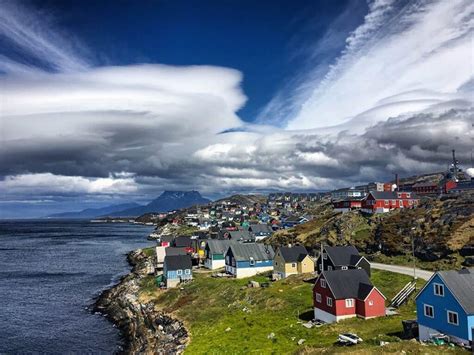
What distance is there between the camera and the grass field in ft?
128

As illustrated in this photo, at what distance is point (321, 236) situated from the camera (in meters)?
110

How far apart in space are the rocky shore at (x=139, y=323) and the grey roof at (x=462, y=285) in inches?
1132

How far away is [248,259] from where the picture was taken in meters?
82.6

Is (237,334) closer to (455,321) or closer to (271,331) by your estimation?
(271,331)

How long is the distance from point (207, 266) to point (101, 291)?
24.8 meters

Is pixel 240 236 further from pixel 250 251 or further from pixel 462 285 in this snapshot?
pixel 462 285

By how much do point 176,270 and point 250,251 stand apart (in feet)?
51.6

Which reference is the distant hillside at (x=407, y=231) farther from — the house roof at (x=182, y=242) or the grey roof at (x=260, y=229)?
the house roof at (x=182, y=242)

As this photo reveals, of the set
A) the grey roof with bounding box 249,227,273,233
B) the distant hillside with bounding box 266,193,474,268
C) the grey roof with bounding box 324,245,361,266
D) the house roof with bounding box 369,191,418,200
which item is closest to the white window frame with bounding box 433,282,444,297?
the grey roof with bounding box 324,245,361,266

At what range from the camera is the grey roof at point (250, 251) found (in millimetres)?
82625

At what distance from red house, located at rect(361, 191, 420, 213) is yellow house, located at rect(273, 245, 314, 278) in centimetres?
4896

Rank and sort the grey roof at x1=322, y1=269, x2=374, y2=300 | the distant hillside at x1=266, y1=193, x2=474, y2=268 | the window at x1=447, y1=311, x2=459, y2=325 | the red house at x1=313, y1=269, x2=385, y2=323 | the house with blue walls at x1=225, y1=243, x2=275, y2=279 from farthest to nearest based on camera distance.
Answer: the house with blue walls at x1=225, y1=243, x2=275, y2=279, the distant hillside at x1=266, y1=193, x2=474, y2=268, the grey roof at x1=322, y1=269, x2=374, y2=300, the red house at x1=313, y1=269, x2=385, y2=323, the window at x1=447, y1=311, x2=459, y2=325

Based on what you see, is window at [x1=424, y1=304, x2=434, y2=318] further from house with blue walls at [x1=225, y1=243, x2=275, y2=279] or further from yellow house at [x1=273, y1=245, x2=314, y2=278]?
house with blue walls at [x1=225, y1=243, x2=275, y2=279]

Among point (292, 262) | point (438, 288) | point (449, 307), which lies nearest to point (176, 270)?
point (292, 262)
